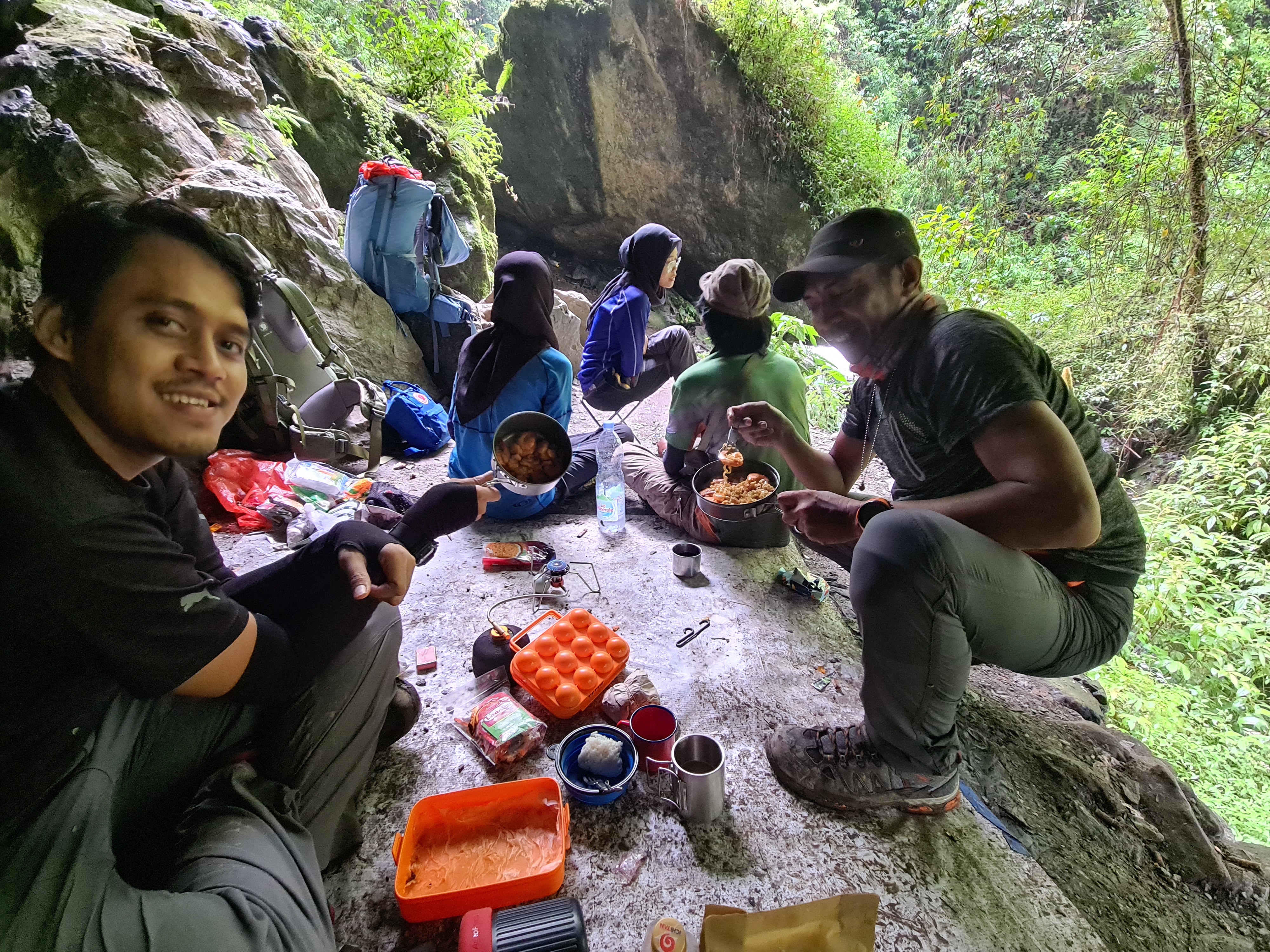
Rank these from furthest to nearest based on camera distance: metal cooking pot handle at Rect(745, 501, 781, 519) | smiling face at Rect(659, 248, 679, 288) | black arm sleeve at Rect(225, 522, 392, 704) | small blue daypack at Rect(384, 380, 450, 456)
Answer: small blue daypack at Rect(384, 380, 450, 456) → smiling face at Rect(659, 248, 679, 288) → metal cooking pot handle at Rect(745, 501, 781, 519) → black arm sleeve at Rect(225, 522, 392, 704)

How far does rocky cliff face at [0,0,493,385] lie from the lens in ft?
10.5

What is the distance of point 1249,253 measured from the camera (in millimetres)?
5082

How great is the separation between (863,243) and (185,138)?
5.04m

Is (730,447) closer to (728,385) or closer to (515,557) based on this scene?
(728,385)

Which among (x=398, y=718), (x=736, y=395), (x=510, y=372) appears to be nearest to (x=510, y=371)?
(x=510, y=372)

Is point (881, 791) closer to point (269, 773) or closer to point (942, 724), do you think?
point (942, 724)

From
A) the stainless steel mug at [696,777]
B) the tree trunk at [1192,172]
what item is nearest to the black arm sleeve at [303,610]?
the stainless steel mug at [696,777]

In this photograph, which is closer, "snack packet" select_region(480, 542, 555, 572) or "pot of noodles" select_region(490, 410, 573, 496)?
"pot of noodles" select_region(490, 410, 573, 496)

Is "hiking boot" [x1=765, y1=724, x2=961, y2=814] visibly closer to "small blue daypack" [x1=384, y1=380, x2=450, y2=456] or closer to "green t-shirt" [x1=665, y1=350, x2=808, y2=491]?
"green t-shirt" [x1=665, y1=350, x2=808, y2=491]

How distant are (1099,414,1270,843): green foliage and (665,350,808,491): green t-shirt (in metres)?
2.56

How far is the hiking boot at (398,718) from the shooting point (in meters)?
1.95

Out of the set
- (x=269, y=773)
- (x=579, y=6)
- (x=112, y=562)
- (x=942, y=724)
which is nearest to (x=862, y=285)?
(x=942, y=724)

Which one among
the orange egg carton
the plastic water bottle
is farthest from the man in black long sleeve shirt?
the plastic water bottle

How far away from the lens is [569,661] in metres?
2.14
